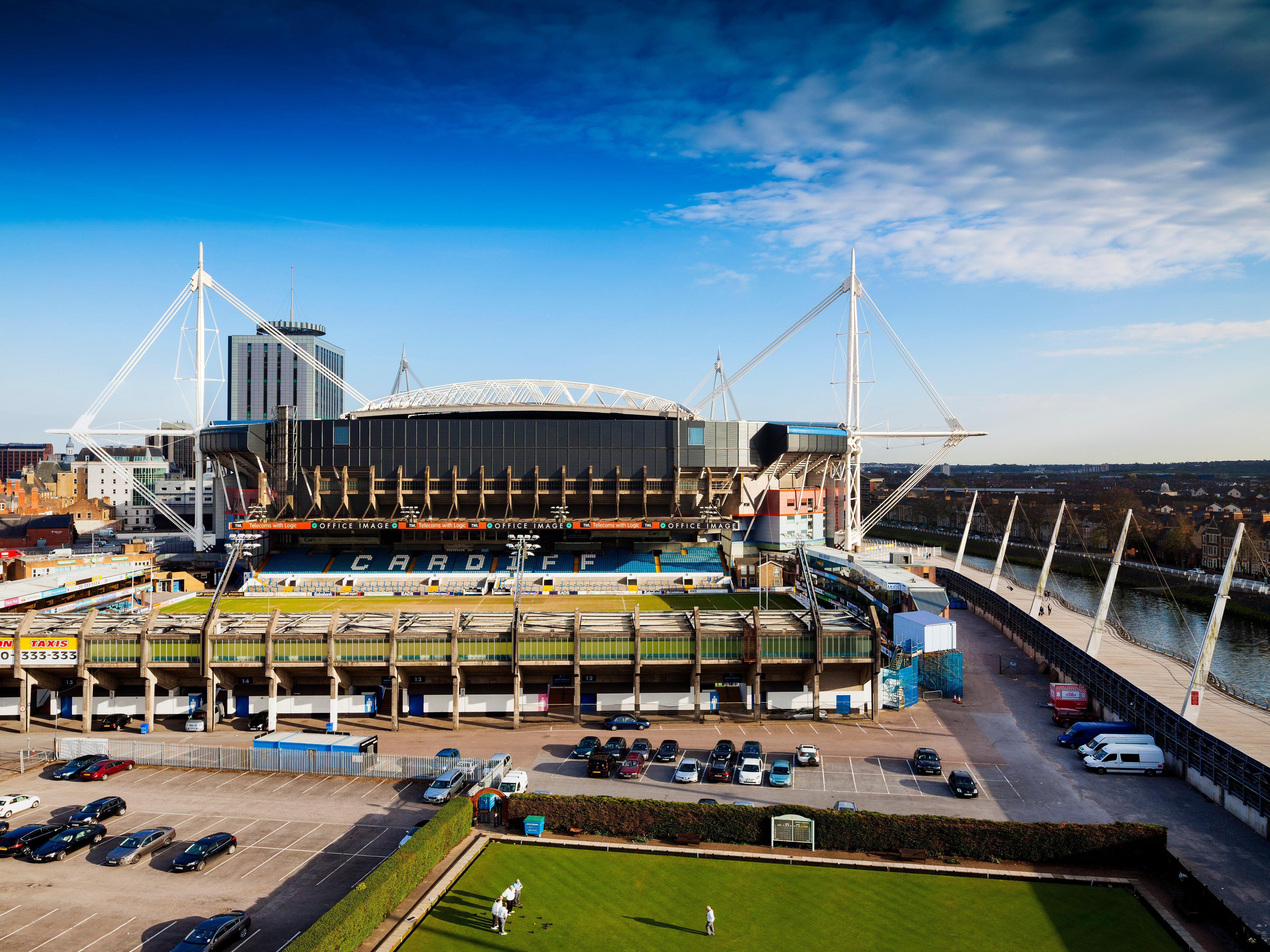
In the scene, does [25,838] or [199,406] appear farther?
[199,406]

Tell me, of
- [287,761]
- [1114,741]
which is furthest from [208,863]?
[1114,741]

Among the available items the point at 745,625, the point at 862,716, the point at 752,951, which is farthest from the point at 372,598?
the point at 752,951

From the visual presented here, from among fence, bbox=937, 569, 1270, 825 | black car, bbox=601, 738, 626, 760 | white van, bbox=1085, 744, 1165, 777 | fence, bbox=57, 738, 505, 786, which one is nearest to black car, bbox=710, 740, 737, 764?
black car, bbox=601, 738, 626, 760

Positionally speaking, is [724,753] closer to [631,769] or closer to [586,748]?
[631,769]

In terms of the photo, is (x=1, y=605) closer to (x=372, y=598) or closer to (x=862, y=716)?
(x=372, y=598)

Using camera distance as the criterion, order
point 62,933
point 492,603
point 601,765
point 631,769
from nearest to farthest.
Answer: point 62,933 → point 631,769 → point 601,765 → point 492,603

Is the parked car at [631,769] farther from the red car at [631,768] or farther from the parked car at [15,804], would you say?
the parked car at [15,804]

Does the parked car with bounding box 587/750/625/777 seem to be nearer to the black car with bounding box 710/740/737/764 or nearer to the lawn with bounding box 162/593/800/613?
the black car with bounding box 710/740/737/764
